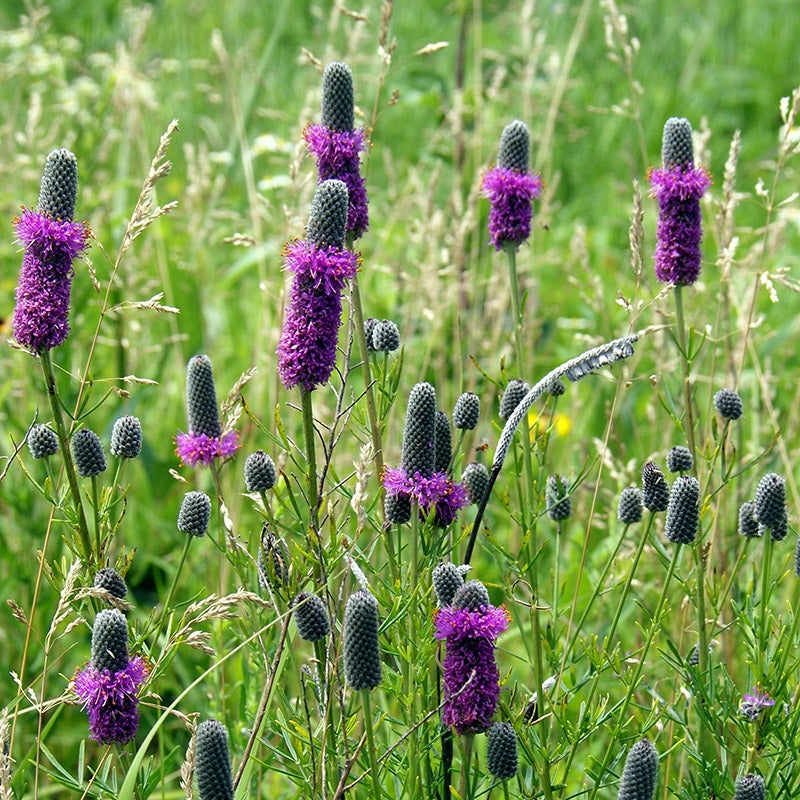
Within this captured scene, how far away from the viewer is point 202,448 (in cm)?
221

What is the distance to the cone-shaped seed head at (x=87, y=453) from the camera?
210cm

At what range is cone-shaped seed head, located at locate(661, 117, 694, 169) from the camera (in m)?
2.24

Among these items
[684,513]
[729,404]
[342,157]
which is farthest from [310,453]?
[729,404]

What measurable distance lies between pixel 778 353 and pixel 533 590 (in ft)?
10.5

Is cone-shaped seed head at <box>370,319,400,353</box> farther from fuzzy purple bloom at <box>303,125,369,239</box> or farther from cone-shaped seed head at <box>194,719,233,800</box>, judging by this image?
cone-shaped seed head at <box>194,719,233,800</box>

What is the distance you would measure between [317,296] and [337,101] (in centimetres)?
50

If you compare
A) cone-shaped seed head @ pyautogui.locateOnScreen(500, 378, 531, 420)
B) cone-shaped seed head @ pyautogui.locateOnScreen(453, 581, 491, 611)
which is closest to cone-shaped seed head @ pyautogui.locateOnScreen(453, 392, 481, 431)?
cone-shaped seed head @ pyautogui.locateOnScreen(500, 378, 531, 420)

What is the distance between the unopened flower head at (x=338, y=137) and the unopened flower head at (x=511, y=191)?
0.30m

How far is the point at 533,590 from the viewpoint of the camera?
2.09m

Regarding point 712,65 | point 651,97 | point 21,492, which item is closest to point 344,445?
point 21,492

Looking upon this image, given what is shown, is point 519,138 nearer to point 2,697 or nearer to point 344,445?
point 344,445

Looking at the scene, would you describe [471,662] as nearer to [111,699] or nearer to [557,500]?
[111,699]

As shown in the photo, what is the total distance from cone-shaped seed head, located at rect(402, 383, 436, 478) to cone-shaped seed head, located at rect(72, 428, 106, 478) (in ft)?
1.84

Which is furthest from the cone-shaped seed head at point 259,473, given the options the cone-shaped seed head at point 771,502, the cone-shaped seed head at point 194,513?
the cone-shaped seed head at point 771,502
